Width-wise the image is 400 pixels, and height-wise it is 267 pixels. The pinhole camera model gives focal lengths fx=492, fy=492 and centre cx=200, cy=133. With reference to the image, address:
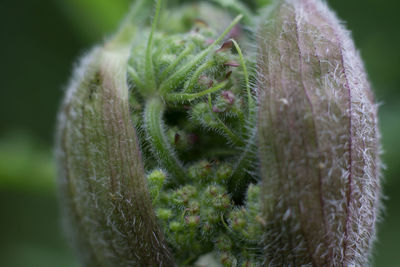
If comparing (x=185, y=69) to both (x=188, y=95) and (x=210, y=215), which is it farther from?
(x=210, y=215)

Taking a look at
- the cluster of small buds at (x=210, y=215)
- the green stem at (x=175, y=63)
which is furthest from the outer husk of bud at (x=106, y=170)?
the green stem at (x=175, y=63)

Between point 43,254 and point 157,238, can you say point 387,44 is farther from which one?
point 43,254

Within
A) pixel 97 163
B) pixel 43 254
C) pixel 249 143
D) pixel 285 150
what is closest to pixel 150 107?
pixel 97 163

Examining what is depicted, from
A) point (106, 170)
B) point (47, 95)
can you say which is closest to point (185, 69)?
point (106, 170)

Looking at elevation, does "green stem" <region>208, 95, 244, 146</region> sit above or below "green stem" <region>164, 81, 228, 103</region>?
below

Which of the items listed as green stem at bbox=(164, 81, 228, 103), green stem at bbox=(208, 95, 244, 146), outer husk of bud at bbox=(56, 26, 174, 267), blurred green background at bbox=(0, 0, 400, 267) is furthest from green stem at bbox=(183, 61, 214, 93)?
blurred green background at bbox=(0, 0, 400, 267)

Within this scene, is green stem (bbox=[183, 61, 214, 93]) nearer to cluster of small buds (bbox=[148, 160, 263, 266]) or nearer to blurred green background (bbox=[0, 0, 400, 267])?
cluster of small buds (bbox=[148, 160, 263, 266])
